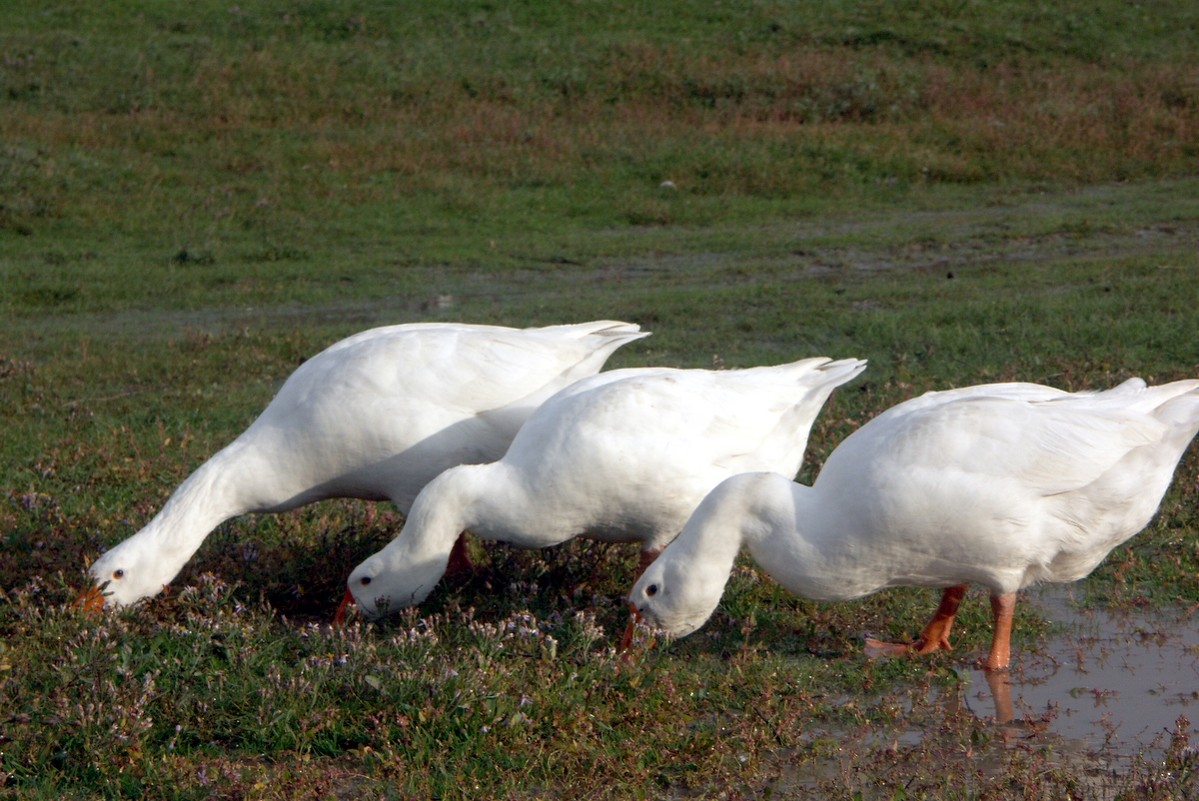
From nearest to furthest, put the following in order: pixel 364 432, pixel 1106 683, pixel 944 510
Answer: pixel 944 510 → pixel 1106 683 → pixel 364 432

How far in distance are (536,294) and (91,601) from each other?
713cm

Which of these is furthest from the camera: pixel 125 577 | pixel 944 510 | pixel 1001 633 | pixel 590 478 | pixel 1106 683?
pixel 125 577

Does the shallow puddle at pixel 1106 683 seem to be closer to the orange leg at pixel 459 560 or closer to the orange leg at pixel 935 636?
the orange leg at pixel 935 636

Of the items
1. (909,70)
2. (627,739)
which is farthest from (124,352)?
(909,70)

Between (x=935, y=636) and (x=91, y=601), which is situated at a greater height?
(x=91, y=601)

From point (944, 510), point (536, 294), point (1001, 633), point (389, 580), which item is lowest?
point (536, 294)

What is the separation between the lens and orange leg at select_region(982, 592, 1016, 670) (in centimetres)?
492

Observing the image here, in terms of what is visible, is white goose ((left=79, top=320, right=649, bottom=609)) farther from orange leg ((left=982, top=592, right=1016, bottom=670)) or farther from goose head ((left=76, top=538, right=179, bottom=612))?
orange leg ((left=982, top=592, right=1016, bottom=670))

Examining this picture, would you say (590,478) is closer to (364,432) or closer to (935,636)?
(364,432)

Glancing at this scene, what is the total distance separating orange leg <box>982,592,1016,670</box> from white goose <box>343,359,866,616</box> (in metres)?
1.08

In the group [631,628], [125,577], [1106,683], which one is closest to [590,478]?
[631,628]

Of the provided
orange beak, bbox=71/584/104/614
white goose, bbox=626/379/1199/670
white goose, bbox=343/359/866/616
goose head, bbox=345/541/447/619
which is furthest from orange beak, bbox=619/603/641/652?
orange beak, bbox=71/584/104/614

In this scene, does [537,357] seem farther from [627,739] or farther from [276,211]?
[276,211]

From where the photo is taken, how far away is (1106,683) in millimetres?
4824
